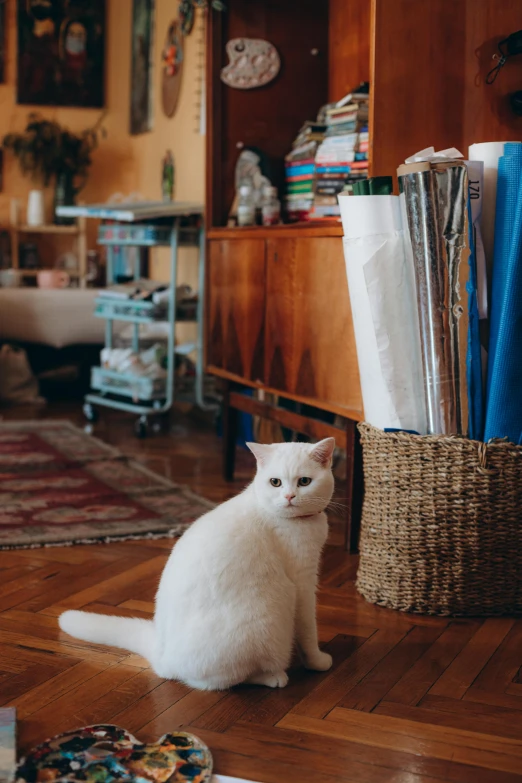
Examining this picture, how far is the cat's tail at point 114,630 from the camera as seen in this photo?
170 centimetres

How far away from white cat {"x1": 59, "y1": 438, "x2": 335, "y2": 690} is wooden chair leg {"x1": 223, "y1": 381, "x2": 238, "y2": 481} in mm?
1449

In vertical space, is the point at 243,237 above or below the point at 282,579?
above

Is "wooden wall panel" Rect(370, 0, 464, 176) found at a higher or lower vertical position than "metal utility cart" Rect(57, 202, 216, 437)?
higher

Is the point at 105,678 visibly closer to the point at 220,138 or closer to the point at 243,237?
the point at 243,237

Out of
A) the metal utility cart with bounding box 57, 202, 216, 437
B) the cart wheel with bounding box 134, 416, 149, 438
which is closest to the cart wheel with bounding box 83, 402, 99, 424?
the metal utility cart with bounding box 57, 202, 216, 437

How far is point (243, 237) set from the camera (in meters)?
2.92

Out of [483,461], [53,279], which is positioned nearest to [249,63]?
[483,461]

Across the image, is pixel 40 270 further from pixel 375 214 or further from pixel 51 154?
pixel 375 214

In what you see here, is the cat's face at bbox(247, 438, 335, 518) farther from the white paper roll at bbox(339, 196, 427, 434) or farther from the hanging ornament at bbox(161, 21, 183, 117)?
the hanging ornament at bbox(161, 21, 183, 117)

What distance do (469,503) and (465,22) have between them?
110 centimetres

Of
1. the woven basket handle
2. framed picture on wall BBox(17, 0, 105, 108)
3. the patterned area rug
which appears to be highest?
framed picture on wall BBox(17, 0, 105, 108)

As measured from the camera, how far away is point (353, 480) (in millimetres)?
2375

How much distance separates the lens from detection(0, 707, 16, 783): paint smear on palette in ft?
4.34

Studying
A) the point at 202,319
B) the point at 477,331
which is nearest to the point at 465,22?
the point at 477,331
